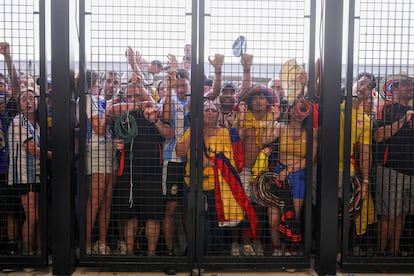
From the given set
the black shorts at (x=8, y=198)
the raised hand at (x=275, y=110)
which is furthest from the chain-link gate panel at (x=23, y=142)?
the raised hand at (x=275, y=110)

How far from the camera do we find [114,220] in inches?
142

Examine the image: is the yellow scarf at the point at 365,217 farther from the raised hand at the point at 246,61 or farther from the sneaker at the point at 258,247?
the raised hand at the point at 246,61

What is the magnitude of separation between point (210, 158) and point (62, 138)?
1.29 m

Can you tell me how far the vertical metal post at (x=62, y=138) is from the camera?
11.1 ft


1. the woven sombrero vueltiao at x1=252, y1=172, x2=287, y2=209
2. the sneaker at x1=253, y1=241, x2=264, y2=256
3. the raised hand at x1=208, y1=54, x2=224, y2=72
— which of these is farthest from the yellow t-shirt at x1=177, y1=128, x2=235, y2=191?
the sneaker at x1=253, y1=241, x2=264, y2=256

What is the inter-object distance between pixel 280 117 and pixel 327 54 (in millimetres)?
667

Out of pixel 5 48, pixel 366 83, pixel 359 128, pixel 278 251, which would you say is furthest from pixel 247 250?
pixel 5 48

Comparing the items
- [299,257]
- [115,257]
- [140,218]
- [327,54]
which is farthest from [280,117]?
[115,257]

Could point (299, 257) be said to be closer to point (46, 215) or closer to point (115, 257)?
point (115, 257)

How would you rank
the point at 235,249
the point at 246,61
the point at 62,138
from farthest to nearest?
the point at 235,249
the point at 246,61
the point at 62,138

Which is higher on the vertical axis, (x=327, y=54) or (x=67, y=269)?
(x=327, y=54)

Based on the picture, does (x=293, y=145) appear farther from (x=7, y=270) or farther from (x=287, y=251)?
(x=7, y=270)

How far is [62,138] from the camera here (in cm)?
344

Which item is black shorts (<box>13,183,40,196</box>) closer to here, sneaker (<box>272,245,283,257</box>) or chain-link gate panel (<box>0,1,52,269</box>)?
chain-link gate panel (<box>0,1,52,269</box>)
